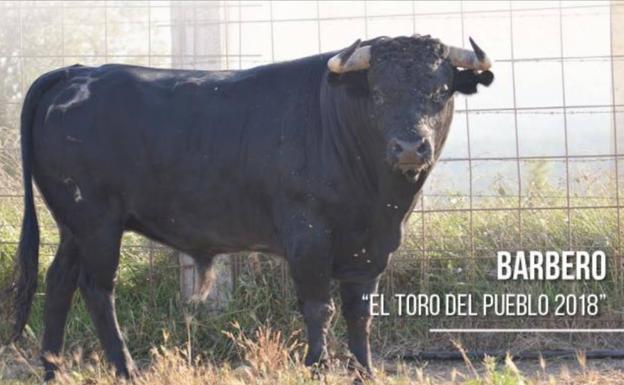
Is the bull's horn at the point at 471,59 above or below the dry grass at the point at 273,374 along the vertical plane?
above

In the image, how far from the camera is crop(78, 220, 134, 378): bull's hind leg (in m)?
6.47

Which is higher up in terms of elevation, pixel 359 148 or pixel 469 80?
pixel 469 80

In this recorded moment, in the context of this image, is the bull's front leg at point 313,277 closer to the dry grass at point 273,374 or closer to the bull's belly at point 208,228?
the dry grass at point 273,374

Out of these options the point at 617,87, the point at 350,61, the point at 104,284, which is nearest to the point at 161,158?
the point at 104,284

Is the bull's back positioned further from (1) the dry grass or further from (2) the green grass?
(2) the green grass

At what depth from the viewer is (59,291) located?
6.71 meters

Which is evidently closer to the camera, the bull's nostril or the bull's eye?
the bull's nostril

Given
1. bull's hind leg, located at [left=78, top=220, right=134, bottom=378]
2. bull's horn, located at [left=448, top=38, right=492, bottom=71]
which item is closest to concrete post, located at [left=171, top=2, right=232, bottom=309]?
bull's hind leg, located at [left=78, top=220, right=134, bottom=378]

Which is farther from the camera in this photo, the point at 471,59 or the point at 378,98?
the point at 471,59

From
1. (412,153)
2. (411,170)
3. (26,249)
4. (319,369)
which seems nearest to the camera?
(412,153)

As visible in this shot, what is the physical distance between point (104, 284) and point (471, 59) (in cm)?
250

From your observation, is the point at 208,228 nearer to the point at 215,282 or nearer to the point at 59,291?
the point at 59,291

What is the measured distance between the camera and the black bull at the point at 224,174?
6070mm

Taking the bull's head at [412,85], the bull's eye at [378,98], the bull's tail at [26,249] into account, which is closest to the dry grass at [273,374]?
the bull's tail at [26,249]
